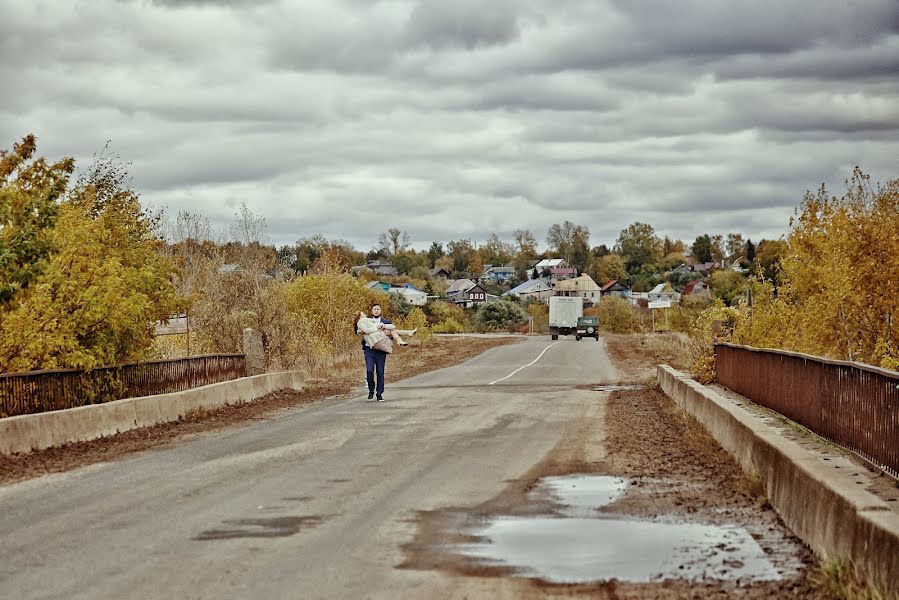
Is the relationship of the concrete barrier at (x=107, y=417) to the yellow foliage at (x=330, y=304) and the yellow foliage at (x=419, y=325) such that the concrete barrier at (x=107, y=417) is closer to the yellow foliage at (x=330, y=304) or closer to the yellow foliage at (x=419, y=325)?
the yellow foliage at (x=330, y=304)

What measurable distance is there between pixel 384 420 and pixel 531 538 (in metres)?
10.1

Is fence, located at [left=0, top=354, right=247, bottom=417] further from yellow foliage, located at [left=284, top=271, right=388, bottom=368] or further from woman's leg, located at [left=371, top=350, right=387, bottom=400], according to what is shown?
yellow foliage, located at [left=284, top=271, right=388, bottom=368]

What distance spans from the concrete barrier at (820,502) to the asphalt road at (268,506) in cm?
244

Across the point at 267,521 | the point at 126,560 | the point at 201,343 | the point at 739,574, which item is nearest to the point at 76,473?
the point at 267,521

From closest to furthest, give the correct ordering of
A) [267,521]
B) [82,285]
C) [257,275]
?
[267,521] < [82,285] < [257,275]

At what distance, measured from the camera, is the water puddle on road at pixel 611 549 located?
294 inches

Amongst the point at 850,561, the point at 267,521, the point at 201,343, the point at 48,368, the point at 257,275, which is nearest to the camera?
the point at 850,561

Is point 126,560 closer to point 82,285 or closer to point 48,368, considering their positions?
point 48,368

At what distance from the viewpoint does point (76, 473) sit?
12.5 metres

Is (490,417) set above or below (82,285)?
below

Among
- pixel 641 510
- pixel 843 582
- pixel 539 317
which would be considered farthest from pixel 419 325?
pixel 843 582

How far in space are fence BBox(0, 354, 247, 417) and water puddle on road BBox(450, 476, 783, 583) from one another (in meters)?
8.65

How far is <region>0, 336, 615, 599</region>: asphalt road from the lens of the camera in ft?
23.5

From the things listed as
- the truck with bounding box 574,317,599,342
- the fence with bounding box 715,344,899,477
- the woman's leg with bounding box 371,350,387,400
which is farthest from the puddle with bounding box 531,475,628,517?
the truck with bounding box 574,317,599,342
